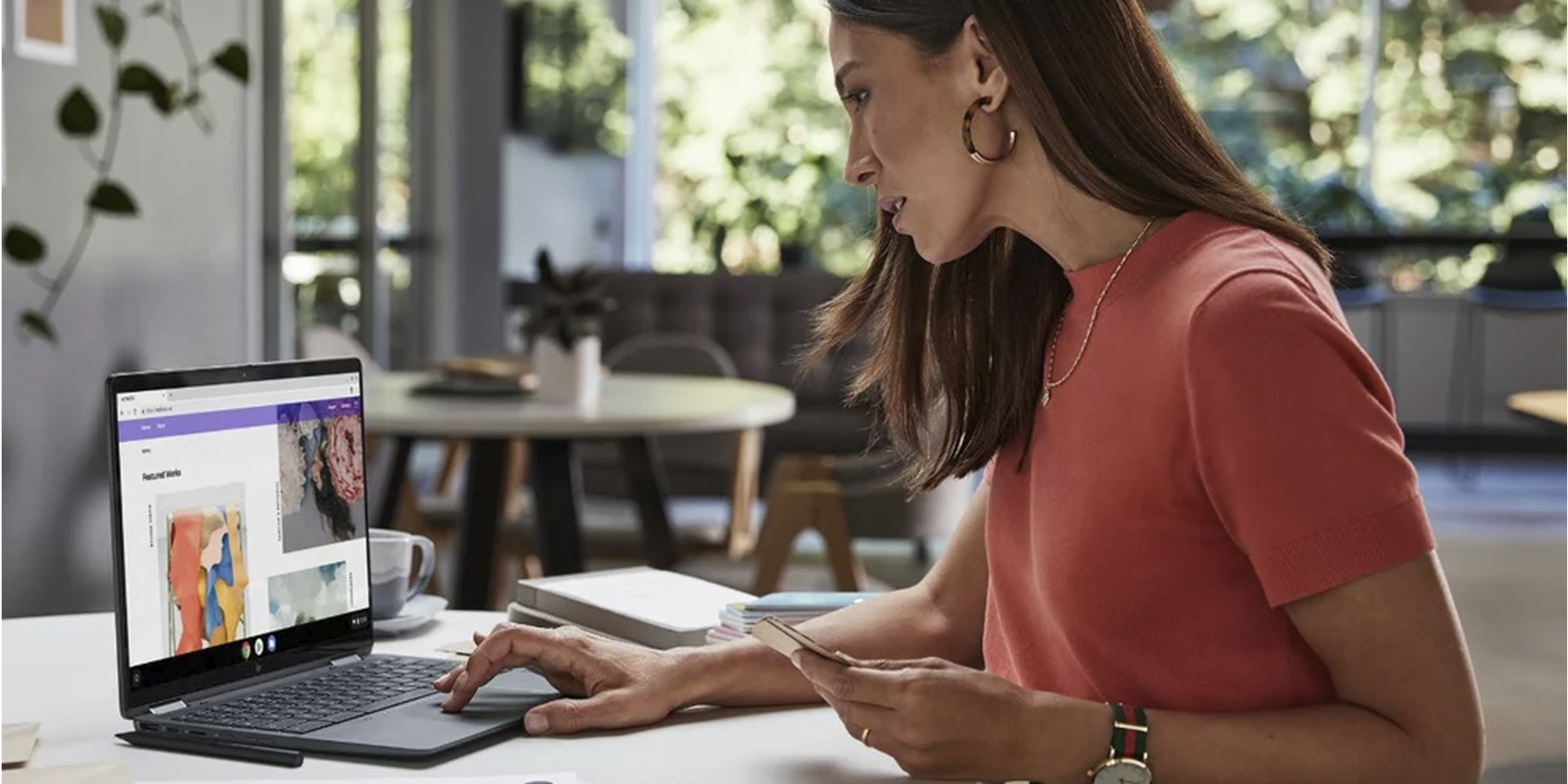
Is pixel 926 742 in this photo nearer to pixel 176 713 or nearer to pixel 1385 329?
pixel 176 713

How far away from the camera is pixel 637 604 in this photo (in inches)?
68.3

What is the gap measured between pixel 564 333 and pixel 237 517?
9.33 feet

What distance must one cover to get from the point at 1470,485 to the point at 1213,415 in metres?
8.48

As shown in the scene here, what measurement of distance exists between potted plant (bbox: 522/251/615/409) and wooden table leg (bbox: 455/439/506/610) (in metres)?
0.19

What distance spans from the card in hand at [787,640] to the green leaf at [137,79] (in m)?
3.12

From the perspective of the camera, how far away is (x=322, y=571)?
1.53 metres

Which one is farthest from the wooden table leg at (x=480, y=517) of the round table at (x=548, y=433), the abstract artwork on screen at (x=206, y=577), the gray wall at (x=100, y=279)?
the abstract artwork on screen at (x=206, y=577)

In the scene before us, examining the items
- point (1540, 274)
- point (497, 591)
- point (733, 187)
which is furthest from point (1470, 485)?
point (497, 591)

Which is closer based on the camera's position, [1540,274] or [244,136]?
[244,136]

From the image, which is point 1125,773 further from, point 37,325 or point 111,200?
point 111,200

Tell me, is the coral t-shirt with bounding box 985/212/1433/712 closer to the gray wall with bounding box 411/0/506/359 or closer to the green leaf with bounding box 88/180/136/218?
the green leaf with bounding box 88/180/136/218

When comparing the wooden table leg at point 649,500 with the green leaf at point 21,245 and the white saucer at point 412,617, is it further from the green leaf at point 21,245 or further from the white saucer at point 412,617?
the white saucer at point 412,617

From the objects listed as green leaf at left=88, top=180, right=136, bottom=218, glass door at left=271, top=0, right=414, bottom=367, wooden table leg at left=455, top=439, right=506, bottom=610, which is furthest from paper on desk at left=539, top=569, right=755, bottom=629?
glass door at left=271, top=0, right=414, bottom=367

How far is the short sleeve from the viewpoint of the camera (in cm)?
116
